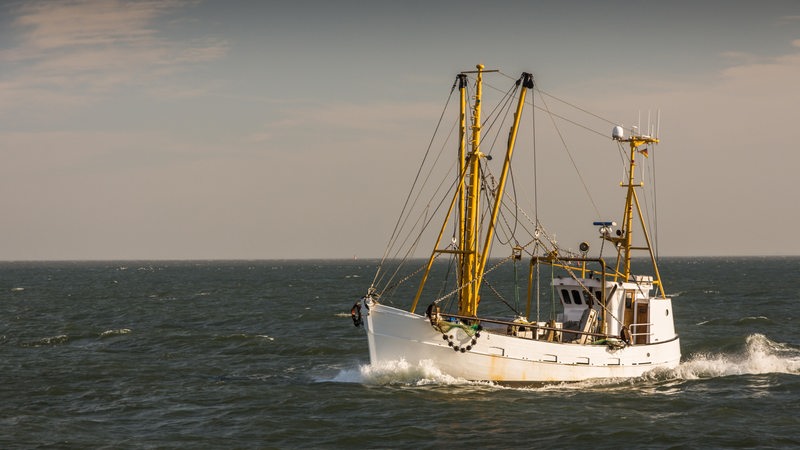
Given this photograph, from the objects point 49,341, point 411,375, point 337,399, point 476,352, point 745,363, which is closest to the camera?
point 337,399

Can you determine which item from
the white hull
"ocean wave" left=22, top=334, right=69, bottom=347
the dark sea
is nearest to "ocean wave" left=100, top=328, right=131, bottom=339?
the dark sea

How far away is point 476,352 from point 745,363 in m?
16.1

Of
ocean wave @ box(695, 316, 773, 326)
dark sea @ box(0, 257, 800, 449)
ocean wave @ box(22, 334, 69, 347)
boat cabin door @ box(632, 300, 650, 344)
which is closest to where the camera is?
dark sea @ box(0, 257, 800, 449)

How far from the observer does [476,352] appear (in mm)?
32812

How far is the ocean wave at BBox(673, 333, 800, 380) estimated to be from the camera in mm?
39938

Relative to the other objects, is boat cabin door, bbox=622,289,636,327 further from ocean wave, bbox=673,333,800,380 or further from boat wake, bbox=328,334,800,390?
ocean wave, bbox=673,333,800,380

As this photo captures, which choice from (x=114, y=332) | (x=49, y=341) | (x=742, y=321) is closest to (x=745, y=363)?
(x=742, y=321)

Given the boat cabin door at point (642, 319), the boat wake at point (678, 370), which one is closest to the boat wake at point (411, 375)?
the boat wake at point (678, 370)

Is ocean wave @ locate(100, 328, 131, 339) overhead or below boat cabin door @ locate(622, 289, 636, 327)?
below

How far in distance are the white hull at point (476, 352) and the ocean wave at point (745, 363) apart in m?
7.28

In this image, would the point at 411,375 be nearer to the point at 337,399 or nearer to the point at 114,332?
the point at 337,399

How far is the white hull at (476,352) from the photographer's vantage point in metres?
32.6

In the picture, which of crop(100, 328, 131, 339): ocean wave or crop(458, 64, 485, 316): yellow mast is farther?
crop(100, 328, 131, 339): ocean wave

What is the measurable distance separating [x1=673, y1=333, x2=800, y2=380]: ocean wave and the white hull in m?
7.28
